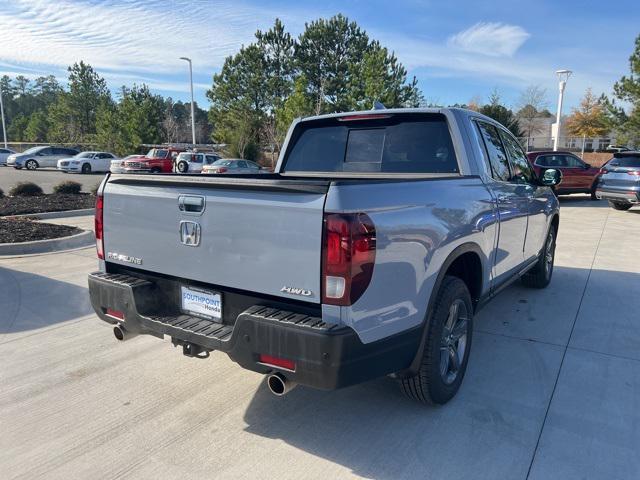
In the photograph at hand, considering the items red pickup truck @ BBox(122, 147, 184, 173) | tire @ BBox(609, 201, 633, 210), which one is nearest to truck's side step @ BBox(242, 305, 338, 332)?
tire @ BBox(609, 201, 633, 210)

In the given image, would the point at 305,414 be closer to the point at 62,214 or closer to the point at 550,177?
the point at 550,177

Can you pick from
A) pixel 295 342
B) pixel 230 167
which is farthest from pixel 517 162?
pixel 230 167

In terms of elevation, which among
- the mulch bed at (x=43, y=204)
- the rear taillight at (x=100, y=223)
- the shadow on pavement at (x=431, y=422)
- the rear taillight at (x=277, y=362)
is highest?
the rear taillight at (x=100, y=223)

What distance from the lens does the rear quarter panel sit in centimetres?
243

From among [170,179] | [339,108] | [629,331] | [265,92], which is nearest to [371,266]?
[170,179]

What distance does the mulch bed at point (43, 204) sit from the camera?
11102 mm

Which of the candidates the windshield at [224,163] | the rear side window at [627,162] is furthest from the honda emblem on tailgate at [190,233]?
the windshield at [224,163]

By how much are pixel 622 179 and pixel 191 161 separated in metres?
22.0

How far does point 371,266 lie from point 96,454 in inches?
76.5

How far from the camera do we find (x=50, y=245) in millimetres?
7844

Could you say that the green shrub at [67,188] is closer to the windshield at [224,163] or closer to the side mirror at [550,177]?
the windshield at [224,163]

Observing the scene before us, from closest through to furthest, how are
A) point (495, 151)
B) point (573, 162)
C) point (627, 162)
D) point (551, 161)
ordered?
point (495, 151)
point (627, 162)
point (551, 161)
point (573, 162)

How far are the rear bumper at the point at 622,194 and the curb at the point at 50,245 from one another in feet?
45.8

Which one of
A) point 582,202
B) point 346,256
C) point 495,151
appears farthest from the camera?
point 582,202
